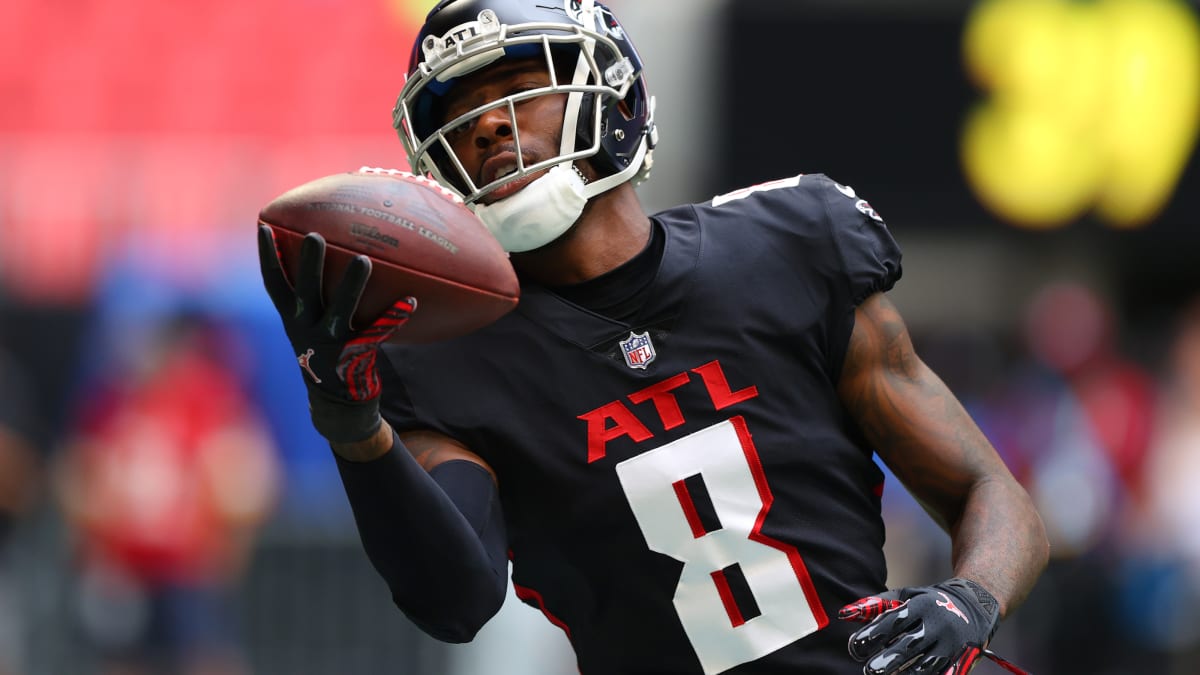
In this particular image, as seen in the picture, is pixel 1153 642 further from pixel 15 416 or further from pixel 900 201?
pixel 15 416

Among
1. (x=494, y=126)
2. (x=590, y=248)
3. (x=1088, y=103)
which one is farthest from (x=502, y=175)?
(x=1088, y=103)

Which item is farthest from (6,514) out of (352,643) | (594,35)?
(594,35)

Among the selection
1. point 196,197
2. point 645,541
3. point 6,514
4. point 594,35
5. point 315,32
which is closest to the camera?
point 645,541

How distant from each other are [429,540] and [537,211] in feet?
2.00

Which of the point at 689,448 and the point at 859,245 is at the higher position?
the point at 859,245

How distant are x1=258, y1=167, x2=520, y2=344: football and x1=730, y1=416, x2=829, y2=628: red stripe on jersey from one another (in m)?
0.47

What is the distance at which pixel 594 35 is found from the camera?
3.14m

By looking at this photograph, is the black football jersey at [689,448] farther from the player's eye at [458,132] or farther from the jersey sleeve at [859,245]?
the player's eye at [458,132]

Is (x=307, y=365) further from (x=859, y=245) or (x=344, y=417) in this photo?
(x=859, y=245)

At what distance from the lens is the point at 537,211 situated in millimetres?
2969

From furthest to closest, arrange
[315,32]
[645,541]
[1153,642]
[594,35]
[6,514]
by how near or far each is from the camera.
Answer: [315,32] → [6,514] → [1153,642] → [594,35] → [645,541]

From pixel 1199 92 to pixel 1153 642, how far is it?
3.26m

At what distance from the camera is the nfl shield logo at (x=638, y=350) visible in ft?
9.89

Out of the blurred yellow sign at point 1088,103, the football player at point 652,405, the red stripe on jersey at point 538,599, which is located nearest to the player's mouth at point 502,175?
the football player at point 652,405
